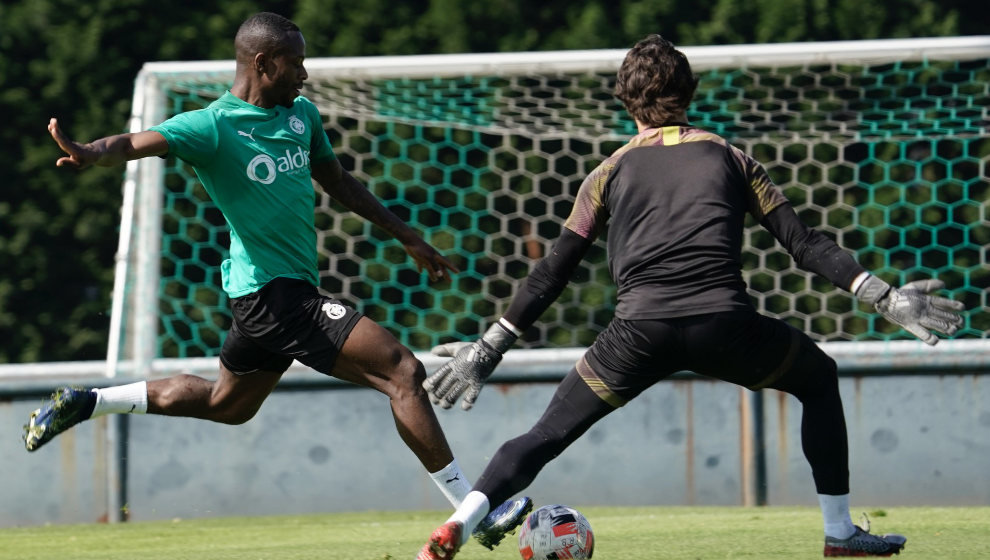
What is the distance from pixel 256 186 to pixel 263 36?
574 millimetres

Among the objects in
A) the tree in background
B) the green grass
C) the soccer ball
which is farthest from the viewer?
the tree in background

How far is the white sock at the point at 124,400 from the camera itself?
586cm

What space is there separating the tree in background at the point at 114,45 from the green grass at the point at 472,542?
2405mm

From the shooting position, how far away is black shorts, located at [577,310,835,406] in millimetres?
4363

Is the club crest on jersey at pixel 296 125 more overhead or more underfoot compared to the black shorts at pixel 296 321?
more overhead

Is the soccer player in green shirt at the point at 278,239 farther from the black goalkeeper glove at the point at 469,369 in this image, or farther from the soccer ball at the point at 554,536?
the black goalkeeper glove at the point at 469,369

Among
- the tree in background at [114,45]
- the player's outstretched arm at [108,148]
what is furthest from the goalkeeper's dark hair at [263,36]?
the tree in background at [114,45]

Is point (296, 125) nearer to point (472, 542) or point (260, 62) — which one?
point (260, 62)

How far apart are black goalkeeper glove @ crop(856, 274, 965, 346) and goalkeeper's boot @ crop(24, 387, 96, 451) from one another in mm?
3278

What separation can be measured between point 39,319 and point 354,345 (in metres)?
5.34

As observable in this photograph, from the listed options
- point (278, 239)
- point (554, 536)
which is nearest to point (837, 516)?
point (554, 536)

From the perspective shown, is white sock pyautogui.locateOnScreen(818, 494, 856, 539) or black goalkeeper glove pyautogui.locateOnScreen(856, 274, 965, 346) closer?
black goalkeeper glove pyautogui.locateOnScreen(856, 274, 965, 346)

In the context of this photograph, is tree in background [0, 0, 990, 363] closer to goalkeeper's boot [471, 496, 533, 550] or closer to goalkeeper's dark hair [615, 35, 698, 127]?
goalkeeper's dark hair [615, 35, 698, 127]

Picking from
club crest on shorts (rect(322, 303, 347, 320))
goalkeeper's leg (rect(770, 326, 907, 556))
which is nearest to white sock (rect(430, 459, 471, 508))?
club crest on shorts (rect(322, 303, 347, 320))
